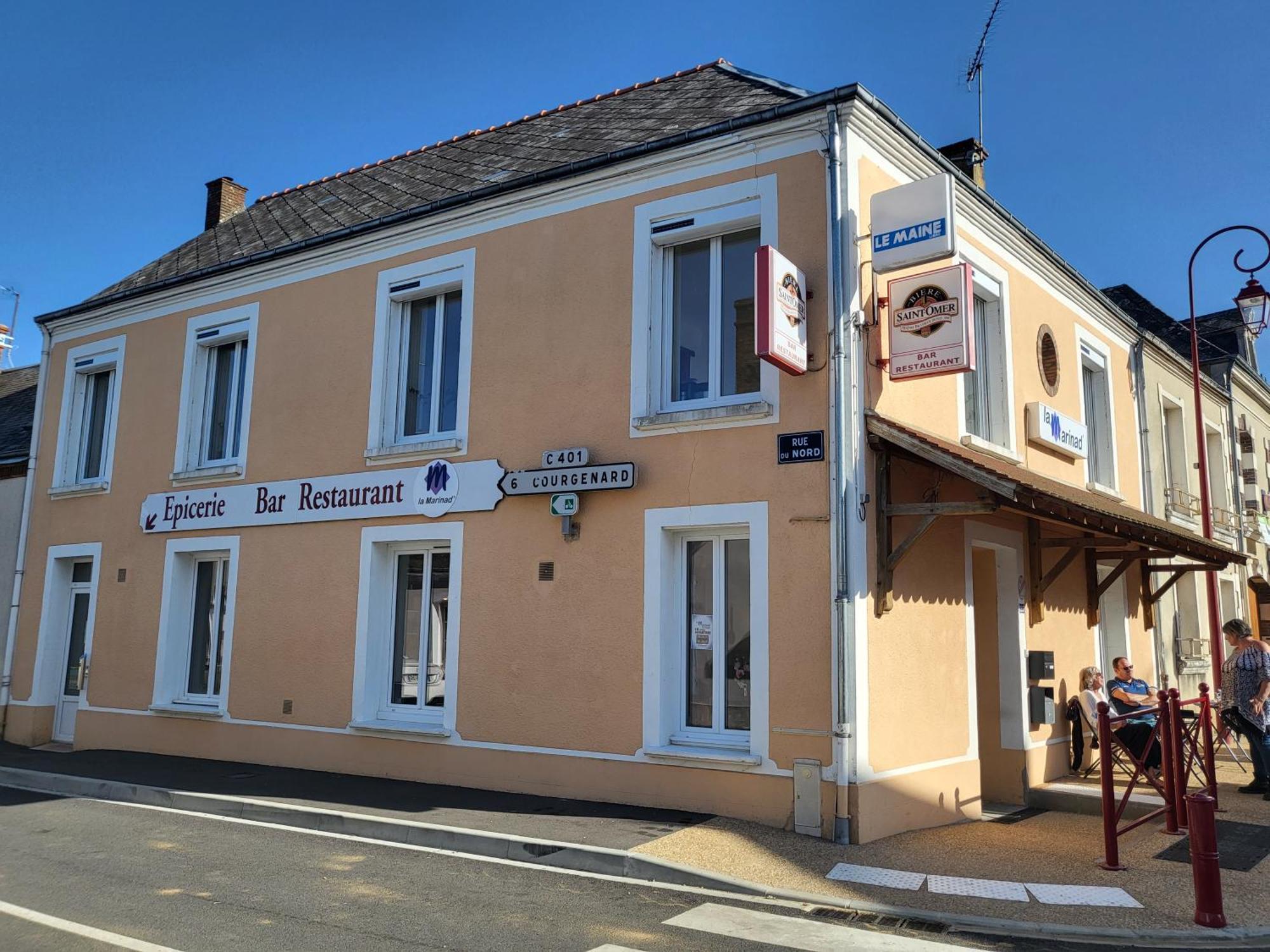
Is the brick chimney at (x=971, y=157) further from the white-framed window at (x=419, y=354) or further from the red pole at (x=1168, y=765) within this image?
the red pole at (x=1168, y=765)

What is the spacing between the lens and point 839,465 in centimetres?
812

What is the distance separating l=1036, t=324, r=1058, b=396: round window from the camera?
40.3ft

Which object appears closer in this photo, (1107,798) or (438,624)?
(1107,798)

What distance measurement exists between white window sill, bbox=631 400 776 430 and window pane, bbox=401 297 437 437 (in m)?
3.11

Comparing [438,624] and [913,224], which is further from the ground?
[913,224]

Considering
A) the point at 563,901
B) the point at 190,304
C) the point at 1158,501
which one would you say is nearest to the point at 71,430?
the point at 190,304

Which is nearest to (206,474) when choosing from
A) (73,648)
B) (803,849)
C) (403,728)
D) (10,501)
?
(73,648)

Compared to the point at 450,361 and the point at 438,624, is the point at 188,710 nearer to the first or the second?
the point at 438,624

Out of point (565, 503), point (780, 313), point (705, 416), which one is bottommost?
point (565, 503)

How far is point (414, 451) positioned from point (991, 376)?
6.33 m

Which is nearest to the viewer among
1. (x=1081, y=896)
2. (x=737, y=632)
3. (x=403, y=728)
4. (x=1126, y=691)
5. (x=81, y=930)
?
(x=81, y=930)

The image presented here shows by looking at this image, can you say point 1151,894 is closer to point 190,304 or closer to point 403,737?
point 403,737

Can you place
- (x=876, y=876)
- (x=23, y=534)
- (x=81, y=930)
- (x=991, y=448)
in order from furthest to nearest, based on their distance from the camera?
(x=23, y=534) < (x=991, y=448) < (x=876, y=876) < (x=81, y=930)

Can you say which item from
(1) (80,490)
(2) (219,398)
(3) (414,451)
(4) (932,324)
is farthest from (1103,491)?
(1) (80,490)
